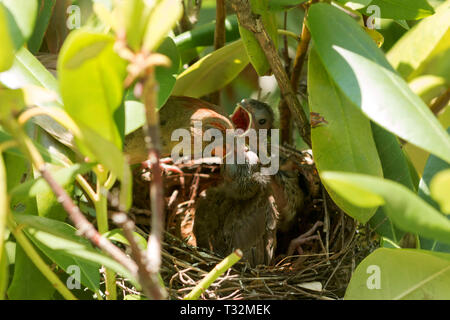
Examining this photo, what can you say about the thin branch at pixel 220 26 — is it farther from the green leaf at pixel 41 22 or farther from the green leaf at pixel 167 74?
the green leaf at pixel 41 22

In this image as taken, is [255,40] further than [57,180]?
Yes

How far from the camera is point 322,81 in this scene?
1082 mm

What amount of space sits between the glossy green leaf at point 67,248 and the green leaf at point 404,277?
0.39 meters

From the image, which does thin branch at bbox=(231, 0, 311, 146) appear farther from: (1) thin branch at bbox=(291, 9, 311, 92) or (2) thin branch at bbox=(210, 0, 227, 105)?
(2) thin branch at bbox=(210, 0, 227, 105)

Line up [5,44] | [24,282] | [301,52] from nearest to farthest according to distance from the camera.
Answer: [5,44]
[24,282]
[301,52]

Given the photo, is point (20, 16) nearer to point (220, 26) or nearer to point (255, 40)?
point (255, 40)

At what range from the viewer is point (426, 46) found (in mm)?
1371

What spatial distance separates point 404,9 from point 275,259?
85 cm

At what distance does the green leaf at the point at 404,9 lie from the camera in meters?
1.12

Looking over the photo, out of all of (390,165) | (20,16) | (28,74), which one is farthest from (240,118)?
(20,16)

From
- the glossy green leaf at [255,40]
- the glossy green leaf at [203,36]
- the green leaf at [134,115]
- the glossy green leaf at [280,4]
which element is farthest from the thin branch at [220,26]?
the green leaf at [134,115]
